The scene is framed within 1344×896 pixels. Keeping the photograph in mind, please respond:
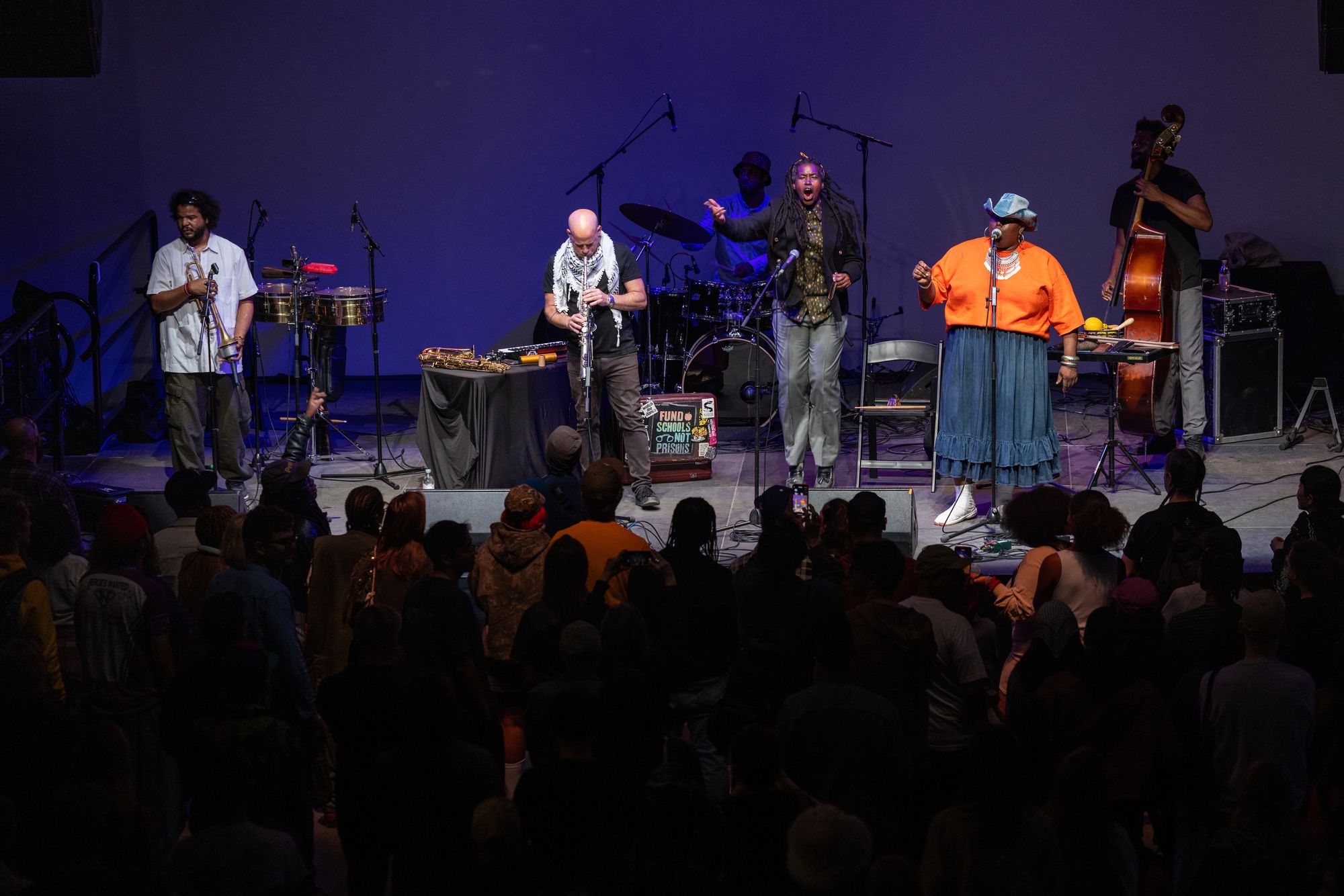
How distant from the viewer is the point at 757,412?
771cm

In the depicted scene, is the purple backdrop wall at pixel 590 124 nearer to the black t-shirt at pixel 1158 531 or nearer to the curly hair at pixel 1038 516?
the black t-shirt at pixel 1158 531

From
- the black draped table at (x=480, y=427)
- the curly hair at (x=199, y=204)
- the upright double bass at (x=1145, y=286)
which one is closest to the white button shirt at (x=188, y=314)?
the curly hair at (x=199, y=204)

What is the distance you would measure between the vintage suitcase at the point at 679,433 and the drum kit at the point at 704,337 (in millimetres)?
1707

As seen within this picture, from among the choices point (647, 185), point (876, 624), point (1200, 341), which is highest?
point (647, 185)

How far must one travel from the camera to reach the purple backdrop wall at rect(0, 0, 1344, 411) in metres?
12.6

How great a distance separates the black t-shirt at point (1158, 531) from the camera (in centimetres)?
539

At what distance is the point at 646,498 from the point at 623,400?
646 mm

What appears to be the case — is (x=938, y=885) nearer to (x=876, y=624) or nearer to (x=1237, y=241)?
(x=876, y=624)

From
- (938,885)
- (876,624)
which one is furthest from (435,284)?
(938,885)

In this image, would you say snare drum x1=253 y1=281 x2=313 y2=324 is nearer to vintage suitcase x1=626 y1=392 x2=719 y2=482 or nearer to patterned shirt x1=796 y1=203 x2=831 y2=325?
vintage suitcase x1=626 y1=392 x2=719 y2=482

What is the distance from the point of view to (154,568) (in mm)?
4816

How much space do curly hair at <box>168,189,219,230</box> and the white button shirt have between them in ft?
0.45

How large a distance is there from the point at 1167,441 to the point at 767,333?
350 centimetres

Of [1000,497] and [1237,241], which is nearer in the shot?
[1000,497]
